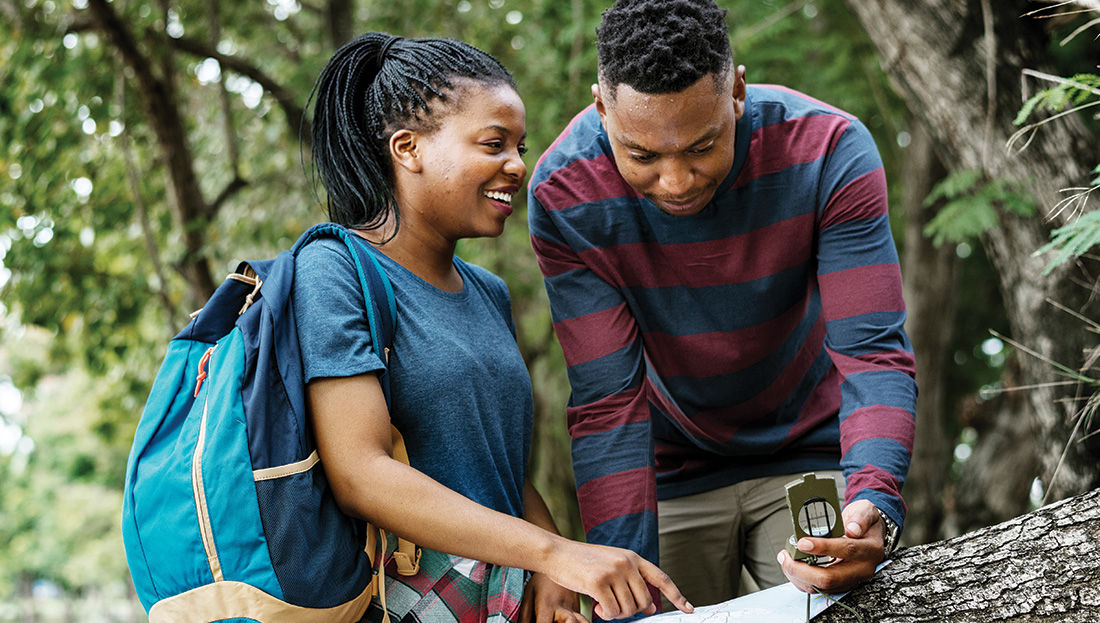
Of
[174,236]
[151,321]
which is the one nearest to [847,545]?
[174,236]

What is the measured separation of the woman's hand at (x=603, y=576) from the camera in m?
1.83

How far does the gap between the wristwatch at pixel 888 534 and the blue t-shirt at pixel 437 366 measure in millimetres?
785

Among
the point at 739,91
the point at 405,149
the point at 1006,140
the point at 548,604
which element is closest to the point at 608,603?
the point at 548,604

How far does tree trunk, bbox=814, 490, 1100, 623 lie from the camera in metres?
1.88

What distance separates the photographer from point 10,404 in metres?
8.59

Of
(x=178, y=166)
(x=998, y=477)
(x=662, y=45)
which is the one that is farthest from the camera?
(x=998, y=477)

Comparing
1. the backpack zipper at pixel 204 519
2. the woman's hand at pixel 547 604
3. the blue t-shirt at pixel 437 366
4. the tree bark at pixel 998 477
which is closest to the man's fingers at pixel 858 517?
the woman's hand at pixel 547 604

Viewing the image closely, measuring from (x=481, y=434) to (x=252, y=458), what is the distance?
515mm

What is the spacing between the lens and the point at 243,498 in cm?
172

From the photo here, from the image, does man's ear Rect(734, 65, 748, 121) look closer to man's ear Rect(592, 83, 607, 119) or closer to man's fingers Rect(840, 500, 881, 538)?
man's ear Rect(592, 83, 607, 119)

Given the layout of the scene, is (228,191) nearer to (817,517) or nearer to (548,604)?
(548,604)

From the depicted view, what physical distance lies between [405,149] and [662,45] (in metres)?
0.65

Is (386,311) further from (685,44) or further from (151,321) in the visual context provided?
(151,321)

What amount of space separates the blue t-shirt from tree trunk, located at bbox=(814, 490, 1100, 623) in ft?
2.47
